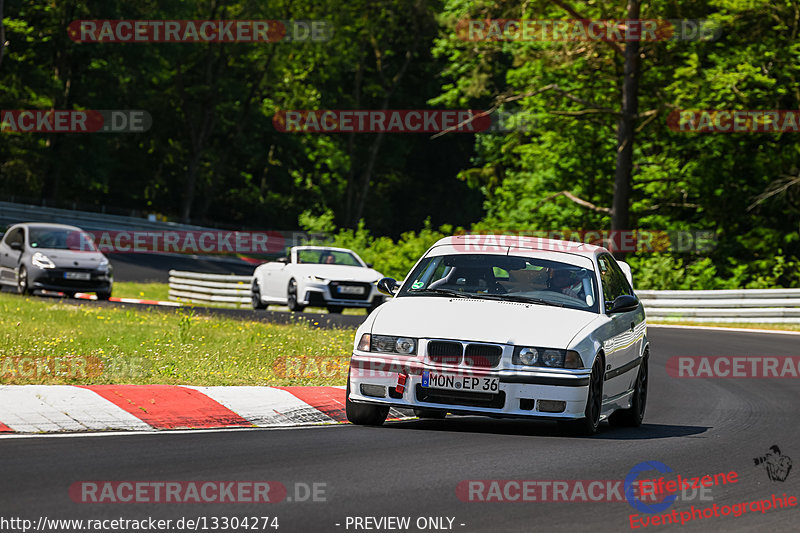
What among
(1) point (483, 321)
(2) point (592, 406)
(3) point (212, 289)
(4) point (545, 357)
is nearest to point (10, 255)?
(3) point (212, 289)

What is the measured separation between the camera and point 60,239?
29094 millimetres

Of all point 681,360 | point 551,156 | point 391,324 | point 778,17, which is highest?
point 778,17

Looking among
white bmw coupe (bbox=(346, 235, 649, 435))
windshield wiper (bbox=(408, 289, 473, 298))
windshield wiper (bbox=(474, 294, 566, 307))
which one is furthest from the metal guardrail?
windshield wiper (bbox=(408, 289, 473, 298))

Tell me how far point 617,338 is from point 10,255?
2113 centimetres

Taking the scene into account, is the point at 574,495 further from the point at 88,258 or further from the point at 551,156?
the point at 551,156

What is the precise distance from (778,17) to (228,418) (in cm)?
2967

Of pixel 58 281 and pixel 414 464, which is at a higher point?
pixel 414 464

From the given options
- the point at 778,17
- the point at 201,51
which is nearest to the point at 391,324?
the point at 778,17

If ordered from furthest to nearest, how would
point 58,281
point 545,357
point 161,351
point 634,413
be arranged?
point 58,281, point 161,351, point 634,413, point 545,357

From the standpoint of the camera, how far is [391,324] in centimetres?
996

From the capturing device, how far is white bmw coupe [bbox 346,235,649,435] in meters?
9.59

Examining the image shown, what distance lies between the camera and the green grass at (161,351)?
12125 millimetres

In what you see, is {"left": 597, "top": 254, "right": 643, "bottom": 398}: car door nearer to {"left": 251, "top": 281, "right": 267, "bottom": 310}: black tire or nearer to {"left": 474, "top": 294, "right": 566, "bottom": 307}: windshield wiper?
{"left": 474, "top": 294, "right": 566, "bottom": 307}: windshield wiper

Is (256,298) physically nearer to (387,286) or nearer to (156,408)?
(387,286)
